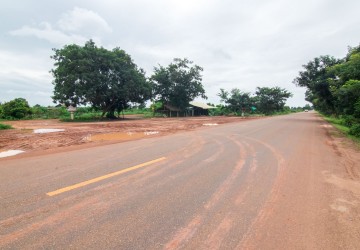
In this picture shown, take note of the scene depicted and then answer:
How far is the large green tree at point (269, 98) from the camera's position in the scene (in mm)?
66625

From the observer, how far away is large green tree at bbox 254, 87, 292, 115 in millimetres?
66625

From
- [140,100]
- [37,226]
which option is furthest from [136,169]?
[140,100]

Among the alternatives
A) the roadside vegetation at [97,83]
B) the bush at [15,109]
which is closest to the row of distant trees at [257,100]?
the roadside vegetation at [97,83]

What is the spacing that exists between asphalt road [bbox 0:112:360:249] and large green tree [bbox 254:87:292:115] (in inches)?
2511

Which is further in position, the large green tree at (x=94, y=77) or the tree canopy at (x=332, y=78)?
the large green tree at (x=94, y=77)

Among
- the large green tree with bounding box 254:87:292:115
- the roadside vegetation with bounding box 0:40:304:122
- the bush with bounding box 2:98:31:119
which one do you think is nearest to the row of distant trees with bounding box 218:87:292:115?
the large green tree with bounding box 254:87:292:115

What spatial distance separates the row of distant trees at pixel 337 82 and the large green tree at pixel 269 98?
33988 mm

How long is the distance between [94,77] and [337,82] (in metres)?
28.5

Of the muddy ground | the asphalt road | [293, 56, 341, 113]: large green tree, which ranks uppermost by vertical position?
[293, 56, 341, 113]: large green tree

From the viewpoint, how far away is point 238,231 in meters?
2.81

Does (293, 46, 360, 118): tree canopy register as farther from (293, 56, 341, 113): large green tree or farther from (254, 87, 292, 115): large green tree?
(254, 87, 292, 115): large green tree

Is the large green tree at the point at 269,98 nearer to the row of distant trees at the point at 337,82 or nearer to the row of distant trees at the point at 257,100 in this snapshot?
the row of distant trees at the point at 257,100

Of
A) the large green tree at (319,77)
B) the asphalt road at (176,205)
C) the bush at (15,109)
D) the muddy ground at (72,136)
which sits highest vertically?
the large green tree at (319,77)

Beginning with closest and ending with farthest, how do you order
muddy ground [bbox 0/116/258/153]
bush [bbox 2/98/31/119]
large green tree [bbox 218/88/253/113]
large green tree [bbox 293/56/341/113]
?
1. muddy ground [bbox 0/116/258/153]
2. large green tree [bbox 293/56/341/113]
3. bush [bbox 2/98/31/119]
4. large green tree [bbox 218/88/253/113]
